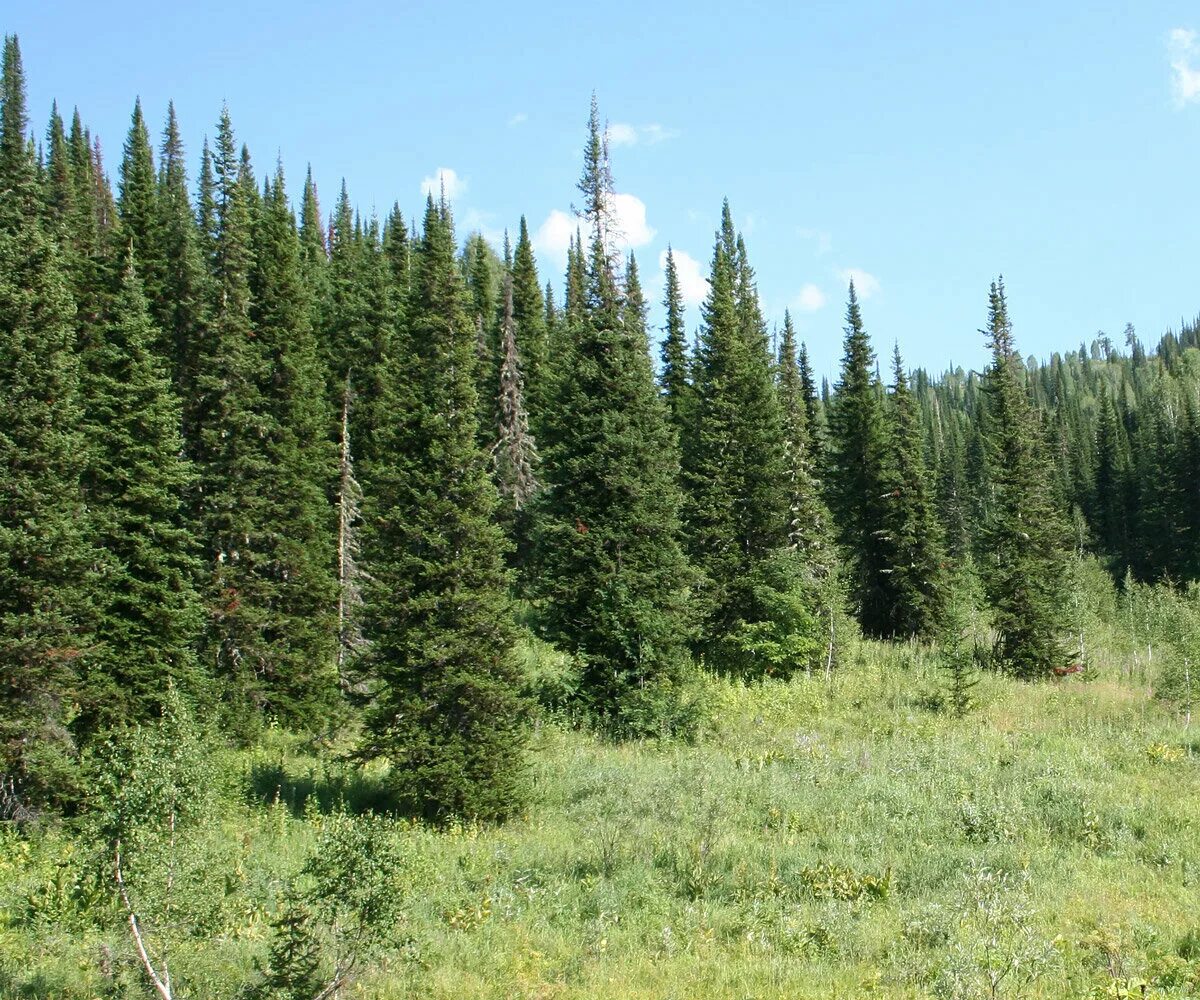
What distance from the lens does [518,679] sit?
19672 mm

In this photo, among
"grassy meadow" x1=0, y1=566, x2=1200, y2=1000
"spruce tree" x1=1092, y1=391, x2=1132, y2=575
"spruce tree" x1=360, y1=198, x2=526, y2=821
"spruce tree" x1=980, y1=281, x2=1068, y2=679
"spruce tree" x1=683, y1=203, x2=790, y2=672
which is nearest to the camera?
"grassy meadow" x1=0, y1=566, x2=1200, y2=1000

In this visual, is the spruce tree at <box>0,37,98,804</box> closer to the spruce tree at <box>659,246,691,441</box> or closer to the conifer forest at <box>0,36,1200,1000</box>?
the conifer forest at <box>0,36,1200,1000</box>

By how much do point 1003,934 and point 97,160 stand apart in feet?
403

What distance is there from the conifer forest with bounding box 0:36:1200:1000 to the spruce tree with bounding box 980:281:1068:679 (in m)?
0.18

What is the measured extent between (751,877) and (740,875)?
21cm

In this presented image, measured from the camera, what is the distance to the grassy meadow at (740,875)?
10.5 m

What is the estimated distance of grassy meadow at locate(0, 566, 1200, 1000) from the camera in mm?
10492

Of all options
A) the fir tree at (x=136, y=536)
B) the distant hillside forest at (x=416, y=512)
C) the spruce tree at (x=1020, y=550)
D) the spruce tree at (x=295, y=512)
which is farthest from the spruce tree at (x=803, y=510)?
the fir tree at (x=136, y=536)

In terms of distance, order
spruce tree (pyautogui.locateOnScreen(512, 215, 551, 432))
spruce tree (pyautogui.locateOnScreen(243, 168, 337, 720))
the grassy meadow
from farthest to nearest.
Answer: spruce tree (pyautogui.locateOnScreen(512, 215, 551, 432)) → spruce tree (pyautogui.locateOnScreen(243, 168, 337, 720)) → the grassy meadow

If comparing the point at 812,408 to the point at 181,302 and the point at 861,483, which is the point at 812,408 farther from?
the point at 181,302

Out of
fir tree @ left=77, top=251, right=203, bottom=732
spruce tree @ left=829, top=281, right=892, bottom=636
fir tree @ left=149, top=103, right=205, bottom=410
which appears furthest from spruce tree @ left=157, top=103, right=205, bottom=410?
spruce tree @ left=829, top=281, right=892, bottom=636

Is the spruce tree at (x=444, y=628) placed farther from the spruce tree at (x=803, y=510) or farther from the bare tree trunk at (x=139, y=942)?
the spruce tree at (x=803, y=510)

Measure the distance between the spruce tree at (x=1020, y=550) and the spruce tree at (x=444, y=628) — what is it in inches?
1029

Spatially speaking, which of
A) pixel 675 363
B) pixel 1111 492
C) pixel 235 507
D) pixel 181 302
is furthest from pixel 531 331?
pixel 1111 492
